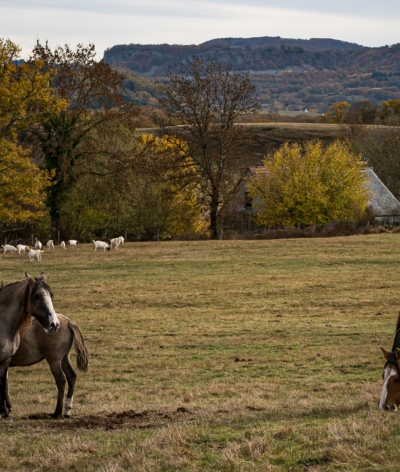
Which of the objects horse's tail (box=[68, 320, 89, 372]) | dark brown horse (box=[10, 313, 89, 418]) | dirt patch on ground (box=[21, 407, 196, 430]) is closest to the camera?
dirt patch on ground (box=[21, 407, 196, 430])

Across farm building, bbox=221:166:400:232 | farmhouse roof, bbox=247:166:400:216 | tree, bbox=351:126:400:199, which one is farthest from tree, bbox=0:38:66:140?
tree, bbox=351:126:400:199

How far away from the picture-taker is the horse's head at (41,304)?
10758 mm

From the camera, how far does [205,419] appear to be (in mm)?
10727

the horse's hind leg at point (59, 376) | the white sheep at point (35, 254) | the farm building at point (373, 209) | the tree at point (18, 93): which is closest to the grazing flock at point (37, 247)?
the white sheep at point (35, 254)

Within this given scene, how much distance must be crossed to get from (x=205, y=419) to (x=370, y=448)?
141 inches

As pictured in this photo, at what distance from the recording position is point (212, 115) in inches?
2293

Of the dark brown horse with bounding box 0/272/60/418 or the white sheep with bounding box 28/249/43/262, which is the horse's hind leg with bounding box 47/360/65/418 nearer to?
the dark brown horse with bounding box 0/272/60/418

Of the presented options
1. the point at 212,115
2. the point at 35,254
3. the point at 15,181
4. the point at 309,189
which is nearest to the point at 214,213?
the point at 212,115

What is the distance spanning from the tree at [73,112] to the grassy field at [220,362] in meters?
7.46

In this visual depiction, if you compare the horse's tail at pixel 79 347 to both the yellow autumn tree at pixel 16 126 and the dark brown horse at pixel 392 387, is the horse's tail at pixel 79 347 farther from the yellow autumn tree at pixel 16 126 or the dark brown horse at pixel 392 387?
the yellow autumn tree at pixel 16 126

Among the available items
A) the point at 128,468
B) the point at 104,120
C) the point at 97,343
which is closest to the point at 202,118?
the point at 104,120

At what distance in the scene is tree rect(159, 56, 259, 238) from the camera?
57.2 metres

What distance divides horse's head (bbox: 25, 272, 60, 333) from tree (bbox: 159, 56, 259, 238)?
46.2 metres

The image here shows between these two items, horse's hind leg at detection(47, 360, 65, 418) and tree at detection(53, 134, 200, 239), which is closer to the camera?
horse's hind leg at detection(47, 360, 65, 418)
